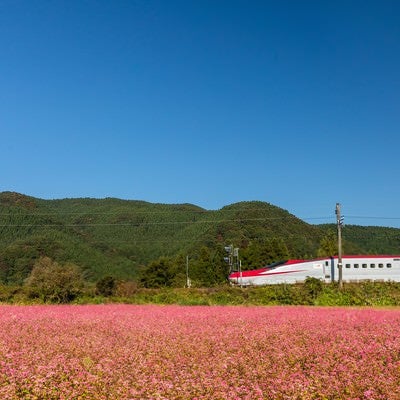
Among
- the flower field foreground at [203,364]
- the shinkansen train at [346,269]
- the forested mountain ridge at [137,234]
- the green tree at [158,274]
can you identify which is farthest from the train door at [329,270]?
the flower field foreground at [203,364]

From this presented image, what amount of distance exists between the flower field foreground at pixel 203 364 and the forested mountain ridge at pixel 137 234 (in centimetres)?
8137

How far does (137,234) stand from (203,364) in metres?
150

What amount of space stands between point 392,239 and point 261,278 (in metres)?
83.0

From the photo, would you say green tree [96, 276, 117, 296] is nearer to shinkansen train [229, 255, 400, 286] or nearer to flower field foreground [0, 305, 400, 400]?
shinkansen train [229, 255, 400, 286]

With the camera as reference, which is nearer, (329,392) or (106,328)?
(329,392)

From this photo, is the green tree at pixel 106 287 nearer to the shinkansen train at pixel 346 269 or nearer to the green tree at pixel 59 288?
the green tree at pixel 59 288

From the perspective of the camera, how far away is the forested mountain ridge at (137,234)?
105 metres

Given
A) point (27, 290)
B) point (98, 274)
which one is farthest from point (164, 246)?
point (27, 290)

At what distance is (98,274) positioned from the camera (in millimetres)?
104188

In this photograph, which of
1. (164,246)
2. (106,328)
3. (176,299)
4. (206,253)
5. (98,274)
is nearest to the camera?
(106,328)

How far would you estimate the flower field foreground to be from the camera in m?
4.75

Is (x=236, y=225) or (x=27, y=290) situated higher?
(x=236, y=225)

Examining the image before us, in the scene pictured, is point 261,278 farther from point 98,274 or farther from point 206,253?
point 98,274

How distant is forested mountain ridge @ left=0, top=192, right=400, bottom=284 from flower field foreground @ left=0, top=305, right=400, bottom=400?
81.4 meters
